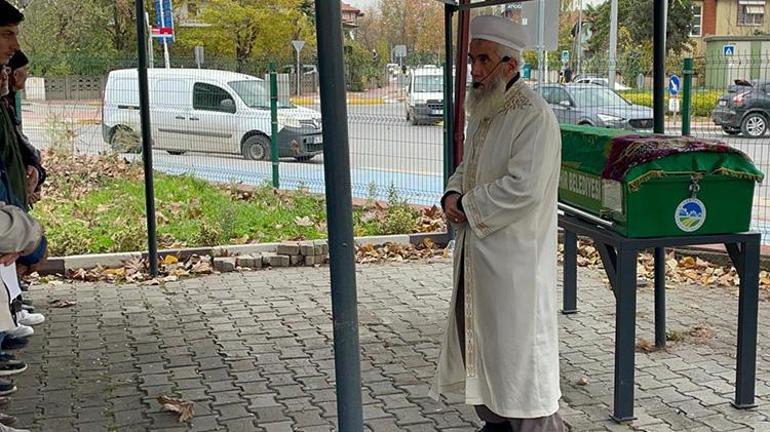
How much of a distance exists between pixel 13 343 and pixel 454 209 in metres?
3.44

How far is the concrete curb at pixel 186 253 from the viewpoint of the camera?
7.97 metres

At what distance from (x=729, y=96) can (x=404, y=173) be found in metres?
5.14

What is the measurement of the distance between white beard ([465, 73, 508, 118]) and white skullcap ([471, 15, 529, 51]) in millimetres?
160

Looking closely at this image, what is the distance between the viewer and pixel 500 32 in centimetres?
386

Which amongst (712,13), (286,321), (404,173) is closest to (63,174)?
(404,173)

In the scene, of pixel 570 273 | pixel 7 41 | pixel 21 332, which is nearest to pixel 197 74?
pixel 21 332

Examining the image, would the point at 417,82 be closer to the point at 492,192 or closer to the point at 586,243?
the point at 586,243

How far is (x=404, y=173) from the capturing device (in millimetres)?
12586

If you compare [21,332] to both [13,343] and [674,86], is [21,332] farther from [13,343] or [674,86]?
[674,86]

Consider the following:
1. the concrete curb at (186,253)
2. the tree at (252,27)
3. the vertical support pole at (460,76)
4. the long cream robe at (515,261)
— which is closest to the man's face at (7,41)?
the long cream robe at (515,261)

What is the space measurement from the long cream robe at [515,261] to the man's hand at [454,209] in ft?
0.15

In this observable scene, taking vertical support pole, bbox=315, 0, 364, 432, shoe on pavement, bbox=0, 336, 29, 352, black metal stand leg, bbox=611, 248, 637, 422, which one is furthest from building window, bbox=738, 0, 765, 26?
vertical support pole, bbox=315, 0, 364, 432

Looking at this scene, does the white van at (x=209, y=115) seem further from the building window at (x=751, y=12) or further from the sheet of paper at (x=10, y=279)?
the building window at (x=751, y=12)

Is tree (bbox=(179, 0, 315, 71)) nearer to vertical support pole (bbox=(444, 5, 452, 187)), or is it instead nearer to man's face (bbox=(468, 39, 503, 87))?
vertical support pole (bbox=(444, 5, 452, 187))
